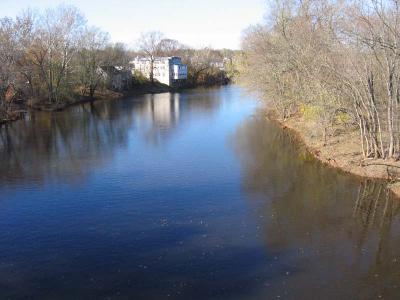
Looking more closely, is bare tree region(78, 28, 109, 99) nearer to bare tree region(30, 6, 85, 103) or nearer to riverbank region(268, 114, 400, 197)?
bare tree region(30, 6, 85, 103)

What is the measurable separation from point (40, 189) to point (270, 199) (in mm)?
10643

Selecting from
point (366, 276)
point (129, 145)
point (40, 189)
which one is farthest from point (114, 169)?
point (366, 276)

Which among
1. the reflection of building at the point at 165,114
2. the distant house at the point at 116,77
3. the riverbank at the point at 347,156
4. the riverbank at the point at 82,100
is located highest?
the distant house at the point at 116,77

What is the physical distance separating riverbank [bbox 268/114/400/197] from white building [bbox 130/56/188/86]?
6033 cm

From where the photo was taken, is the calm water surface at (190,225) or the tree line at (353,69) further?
the tree line at (353,69)

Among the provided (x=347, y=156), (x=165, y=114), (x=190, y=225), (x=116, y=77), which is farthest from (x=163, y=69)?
(x=190, y=225)

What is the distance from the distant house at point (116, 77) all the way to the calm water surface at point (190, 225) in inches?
1719

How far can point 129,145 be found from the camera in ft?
94.0

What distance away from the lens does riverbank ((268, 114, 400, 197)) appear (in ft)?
64.5

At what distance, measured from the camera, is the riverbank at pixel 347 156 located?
1967cm

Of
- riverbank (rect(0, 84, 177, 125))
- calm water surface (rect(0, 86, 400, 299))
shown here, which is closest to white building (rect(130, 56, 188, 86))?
riverbank (rect(0, 84, 177, 125))

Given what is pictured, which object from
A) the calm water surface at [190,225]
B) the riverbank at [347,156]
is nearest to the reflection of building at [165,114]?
the calm water surface at [190,225]

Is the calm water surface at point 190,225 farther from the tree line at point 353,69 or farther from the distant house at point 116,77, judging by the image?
the distant house at point 116,77

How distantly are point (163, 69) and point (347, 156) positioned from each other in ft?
234
